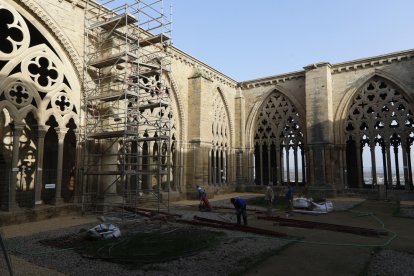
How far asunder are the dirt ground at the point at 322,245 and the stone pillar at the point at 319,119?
22.2 ft

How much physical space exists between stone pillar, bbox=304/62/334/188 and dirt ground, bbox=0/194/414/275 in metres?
6.77

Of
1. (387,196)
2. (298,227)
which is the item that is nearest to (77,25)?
(298,227)

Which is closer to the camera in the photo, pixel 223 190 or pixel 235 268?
pixel 235 268

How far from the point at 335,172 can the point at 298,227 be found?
1104 cm

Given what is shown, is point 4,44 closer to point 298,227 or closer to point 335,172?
point 298,227

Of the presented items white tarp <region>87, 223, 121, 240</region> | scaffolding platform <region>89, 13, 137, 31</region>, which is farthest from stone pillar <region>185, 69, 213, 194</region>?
white tarp <region>87, 223, 121, 240</region>

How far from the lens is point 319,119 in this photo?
1880 centimetres

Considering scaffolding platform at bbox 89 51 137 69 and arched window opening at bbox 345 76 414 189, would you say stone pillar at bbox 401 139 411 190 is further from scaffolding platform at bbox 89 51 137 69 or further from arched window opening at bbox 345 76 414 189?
scaffolding platform at bbox 89 51 137 69

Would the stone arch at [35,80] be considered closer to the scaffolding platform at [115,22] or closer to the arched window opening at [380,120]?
the scaffolding platform at [115,22]

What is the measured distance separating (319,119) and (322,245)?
12.9 meters

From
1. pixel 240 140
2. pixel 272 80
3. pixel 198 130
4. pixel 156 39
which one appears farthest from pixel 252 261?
pixel 272 80

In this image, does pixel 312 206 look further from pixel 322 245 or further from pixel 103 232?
pixel 103 232

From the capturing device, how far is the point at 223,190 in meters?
20.7

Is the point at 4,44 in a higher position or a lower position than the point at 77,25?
lower
